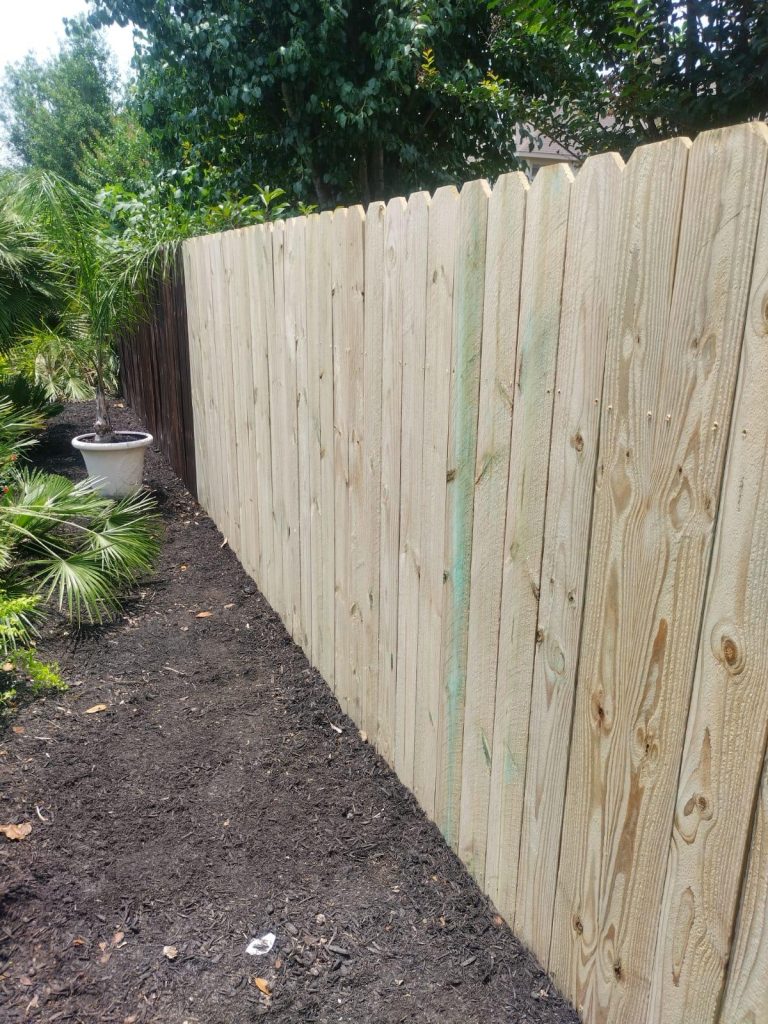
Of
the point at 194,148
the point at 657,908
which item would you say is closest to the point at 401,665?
the point at 657,908

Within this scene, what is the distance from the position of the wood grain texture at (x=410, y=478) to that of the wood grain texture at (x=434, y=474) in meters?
0.03

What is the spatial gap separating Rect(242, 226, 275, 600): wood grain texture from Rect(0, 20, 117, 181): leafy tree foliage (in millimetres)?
27653

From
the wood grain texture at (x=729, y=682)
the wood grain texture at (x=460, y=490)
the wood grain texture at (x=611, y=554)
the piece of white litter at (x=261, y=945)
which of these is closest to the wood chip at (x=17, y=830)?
the piece of white litter at (x=261, y=945)

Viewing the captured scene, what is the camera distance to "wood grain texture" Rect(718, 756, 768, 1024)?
1.21 metres

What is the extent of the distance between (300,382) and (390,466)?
100 centimetres

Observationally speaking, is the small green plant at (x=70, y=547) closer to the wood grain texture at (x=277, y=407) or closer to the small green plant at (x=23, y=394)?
the wood grain texture at (x=277, y=407)

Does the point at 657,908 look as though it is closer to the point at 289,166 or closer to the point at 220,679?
the point at 220,679

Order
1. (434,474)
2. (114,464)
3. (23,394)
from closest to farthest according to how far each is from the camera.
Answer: (434,474) < (114,464) < (23,394)

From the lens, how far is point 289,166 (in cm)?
922

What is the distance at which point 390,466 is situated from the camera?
2.50m

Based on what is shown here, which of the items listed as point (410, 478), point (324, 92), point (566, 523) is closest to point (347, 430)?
point (410, 478)

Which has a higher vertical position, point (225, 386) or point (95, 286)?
point (95, 286)

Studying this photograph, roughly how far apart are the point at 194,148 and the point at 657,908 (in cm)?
1006

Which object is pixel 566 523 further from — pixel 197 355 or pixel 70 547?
pixel 197 355
